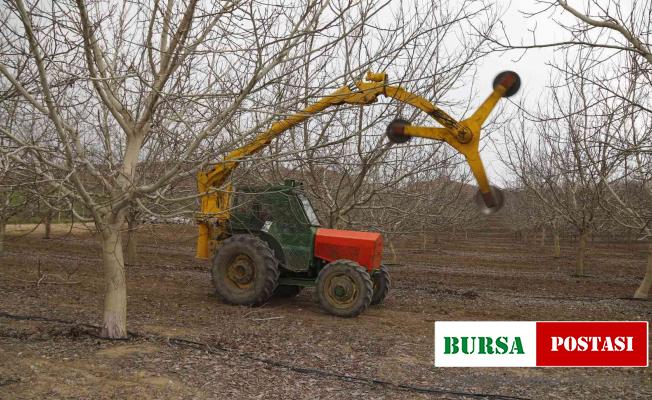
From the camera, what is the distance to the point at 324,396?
464 centimetres

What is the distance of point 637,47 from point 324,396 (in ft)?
13.7

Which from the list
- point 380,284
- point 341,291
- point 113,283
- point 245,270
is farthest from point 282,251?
point 113,283

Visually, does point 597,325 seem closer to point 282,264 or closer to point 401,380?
point 401,380

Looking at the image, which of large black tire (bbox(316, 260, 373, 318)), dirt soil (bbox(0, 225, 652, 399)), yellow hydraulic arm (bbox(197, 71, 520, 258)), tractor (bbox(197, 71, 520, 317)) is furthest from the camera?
tractor (bbox(197, 71, 520, 317))

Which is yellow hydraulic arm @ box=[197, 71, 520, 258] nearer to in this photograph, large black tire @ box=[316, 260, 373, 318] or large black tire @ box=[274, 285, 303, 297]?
large black tire @ box=[274, 285, 303, 297]

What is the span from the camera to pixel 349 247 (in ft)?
27.3

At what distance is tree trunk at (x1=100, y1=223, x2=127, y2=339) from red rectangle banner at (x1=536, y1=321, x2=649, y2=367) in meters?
4.60

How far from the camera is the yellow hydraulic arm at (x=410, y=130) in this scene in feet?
18.4

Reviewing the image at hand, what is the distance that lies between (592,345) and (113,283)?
5.45 m

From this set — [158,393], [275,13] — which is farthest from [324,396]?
[275,13]

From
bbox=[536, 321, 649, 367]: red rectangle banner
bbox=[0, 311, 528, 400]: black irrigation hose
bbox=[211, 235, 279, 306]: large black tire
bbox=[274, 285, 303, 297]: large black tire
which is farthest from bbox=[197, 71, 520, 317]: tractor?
bbox=[536, 321, 649, 367]: red rectangle banner

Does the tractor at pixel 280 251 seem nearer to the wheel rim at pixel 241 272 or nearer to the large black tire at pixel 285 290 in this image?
the wheel rim at pixel 241 272

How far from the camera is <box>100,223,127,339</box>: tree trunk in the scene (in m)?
Result: 5.46

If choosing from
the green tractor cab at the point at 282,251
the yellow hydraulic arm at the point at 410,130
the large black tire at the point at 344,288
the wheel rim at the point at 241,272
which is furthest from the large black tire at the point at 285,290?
the yellow hydraulic arm at the point at 410,130
